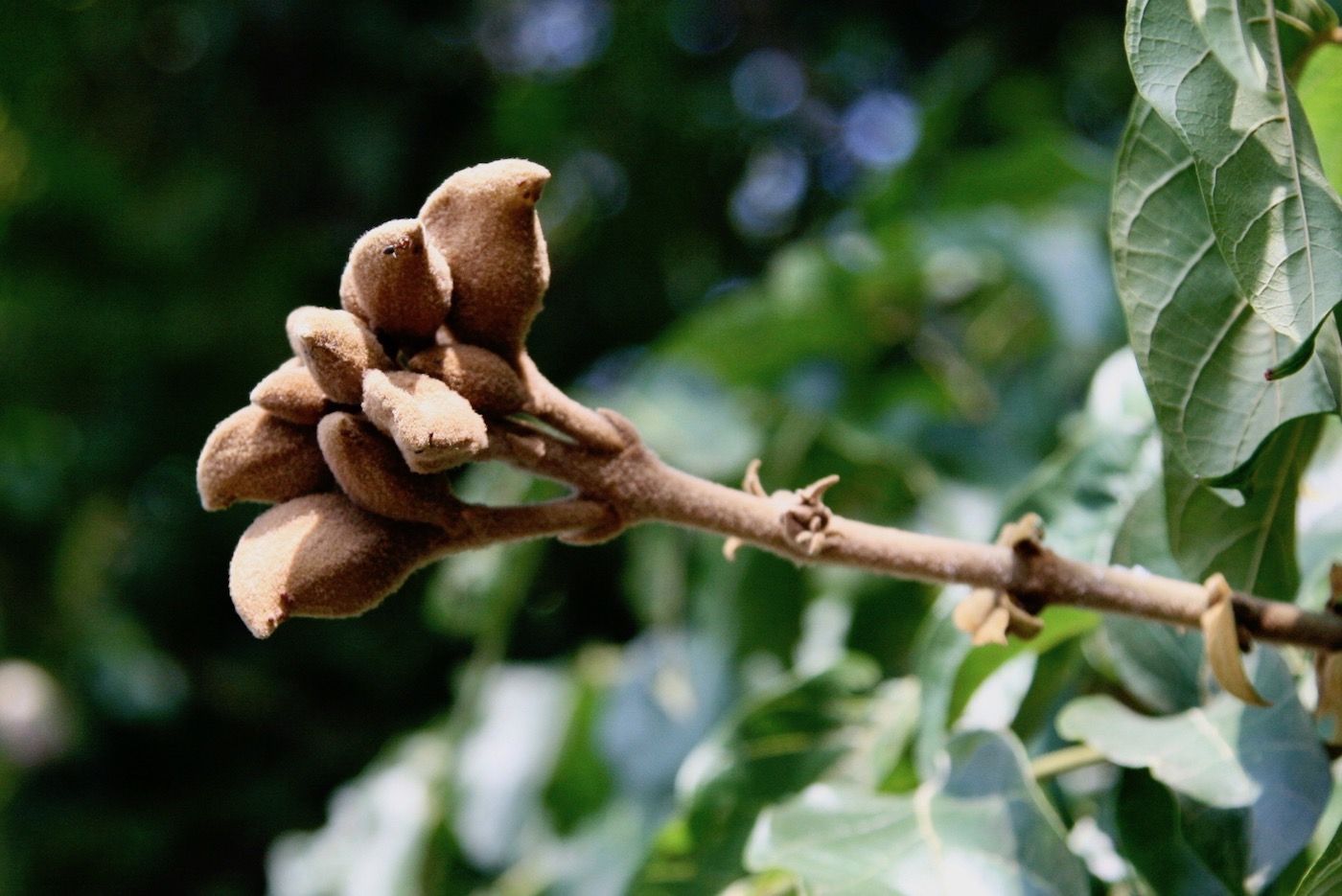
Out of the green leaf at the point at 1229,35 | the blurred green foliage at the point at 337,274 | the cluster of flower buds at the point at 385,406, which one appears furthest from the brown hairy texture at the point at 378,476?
the blurred green foliage at the point at 337,274

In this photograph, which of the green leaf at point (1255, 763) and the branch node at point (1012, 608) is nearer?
the branch node at point (1012, 608)

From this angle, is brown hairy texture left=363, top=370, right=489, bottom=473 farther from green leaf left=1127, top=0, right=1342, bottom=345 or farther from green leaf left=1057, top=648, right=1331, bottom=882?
green leaf left=1057, top=648, right=1331, bottom=882

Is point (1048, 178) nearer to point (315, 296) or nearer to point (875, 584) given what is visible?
point (875, 584)

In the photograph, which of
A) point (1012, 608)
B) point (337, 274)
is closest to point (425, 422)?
point (1012, 608)

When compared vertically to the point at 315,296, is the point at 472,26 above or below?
above

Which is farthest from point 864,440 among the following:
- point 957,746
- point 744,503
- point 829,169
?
point 829,169

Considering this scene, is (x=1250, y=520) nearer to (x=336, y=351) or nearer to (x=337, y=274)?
(x=336, y=351)

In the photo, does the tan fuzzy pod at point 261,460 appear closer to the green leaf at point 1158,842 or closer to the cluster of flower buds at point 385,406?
the cluster of flower buds at point 385,406
